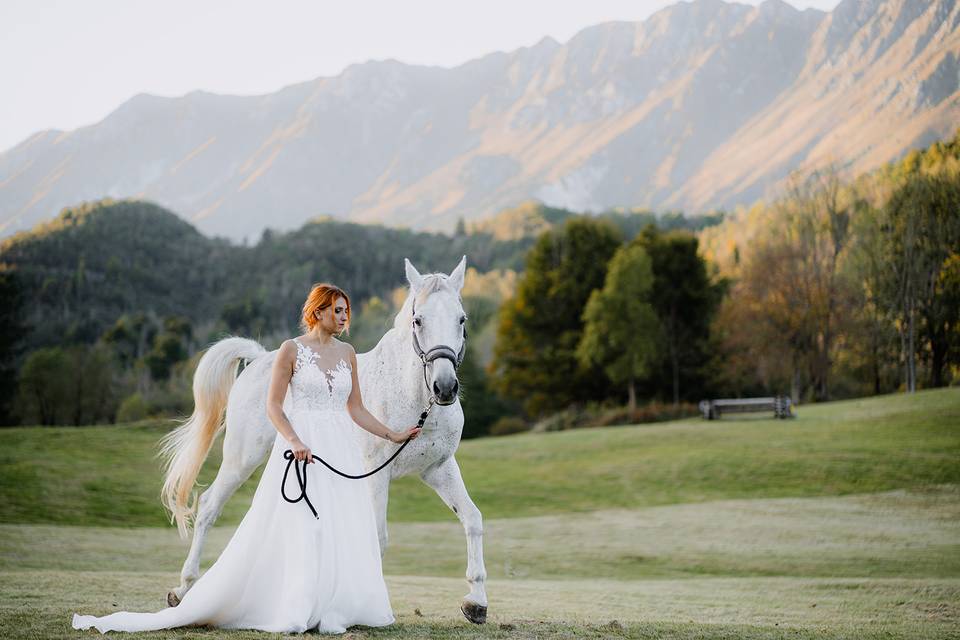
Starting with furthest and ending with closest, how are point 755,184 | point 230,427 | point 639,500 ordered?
point 755,184 < point 639,500 < point 230,427

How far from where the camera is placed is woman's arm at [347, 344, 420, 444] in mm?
6164

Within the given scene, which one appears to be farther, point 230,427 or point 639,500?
point 639,500

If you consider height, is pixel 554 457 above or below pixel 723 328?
below

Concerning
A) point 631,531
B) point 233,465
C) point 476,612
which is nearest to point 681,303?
point 631,531

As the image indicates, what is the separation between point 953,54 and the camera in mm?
49656

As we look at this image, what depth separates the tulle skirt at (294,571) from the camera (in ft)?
17.8

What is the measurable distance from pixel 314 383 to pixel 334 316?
525mm

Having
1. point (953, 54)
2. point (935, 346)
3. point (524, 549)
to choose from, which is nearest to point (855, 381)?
point (935, 346)

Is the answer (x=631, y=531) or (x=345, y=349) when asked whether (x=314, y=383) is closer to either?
(x=345, y=349)

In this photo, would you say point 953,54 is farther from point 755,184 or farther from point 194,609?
point 755,184

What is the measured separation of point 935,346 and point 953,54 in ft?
67.4

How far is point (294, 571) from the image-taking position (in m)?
5.54

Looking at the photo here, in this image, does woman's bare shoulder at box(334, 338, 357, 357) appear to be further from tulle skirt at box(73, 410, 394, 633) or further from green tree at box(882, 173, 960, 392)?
green tree at box(882, 173, 960, 392)

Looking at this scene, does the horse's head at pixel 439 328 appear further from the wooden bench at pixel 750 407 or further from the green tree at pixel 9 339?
the green tree at pixel 9 339
